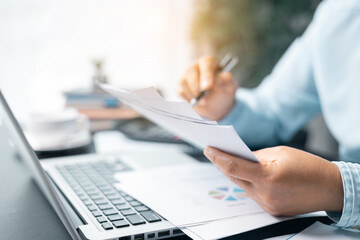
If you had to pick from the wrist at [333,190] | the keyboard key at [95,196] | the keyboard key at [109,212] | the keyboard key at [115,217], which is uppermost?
the wrist at [333,190]

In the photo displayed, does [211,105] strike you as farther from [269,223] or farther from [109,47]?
[109,47]

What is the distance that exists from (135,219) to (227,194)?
16 cm

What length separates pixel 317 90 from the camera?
993 mm

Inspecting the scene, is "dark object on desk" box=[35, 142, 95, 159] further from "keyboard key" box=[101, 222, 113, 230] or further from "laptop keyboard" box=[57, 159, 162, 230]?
"keyboard key" box=[101, 222, 113, 230]

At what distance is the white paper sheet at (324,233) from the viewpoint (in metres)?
0.47

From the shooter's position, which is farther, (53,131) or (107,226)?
(53,131)

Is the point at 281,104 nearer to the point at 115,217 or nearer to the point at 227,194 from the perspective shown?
the point at 227,194

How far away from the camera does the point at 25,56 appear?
195 cm

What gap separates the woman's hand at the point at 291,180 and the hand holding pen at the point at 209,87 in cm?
36

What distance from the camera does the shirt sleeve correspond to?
37.8 inches

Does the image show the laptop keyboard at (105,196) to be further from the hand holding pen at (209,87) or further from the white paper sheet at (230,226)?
the hand holding pen at (209,87)

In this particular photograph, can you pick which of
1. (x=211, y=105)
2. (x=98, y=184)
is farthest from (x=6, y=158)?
(x=211, y=105)

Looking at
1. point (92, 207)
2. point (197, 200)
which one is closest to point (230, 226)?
point (197, 200)

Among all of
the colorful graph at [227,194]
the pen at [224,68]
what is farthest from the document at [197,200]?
the pen at [224,68]
